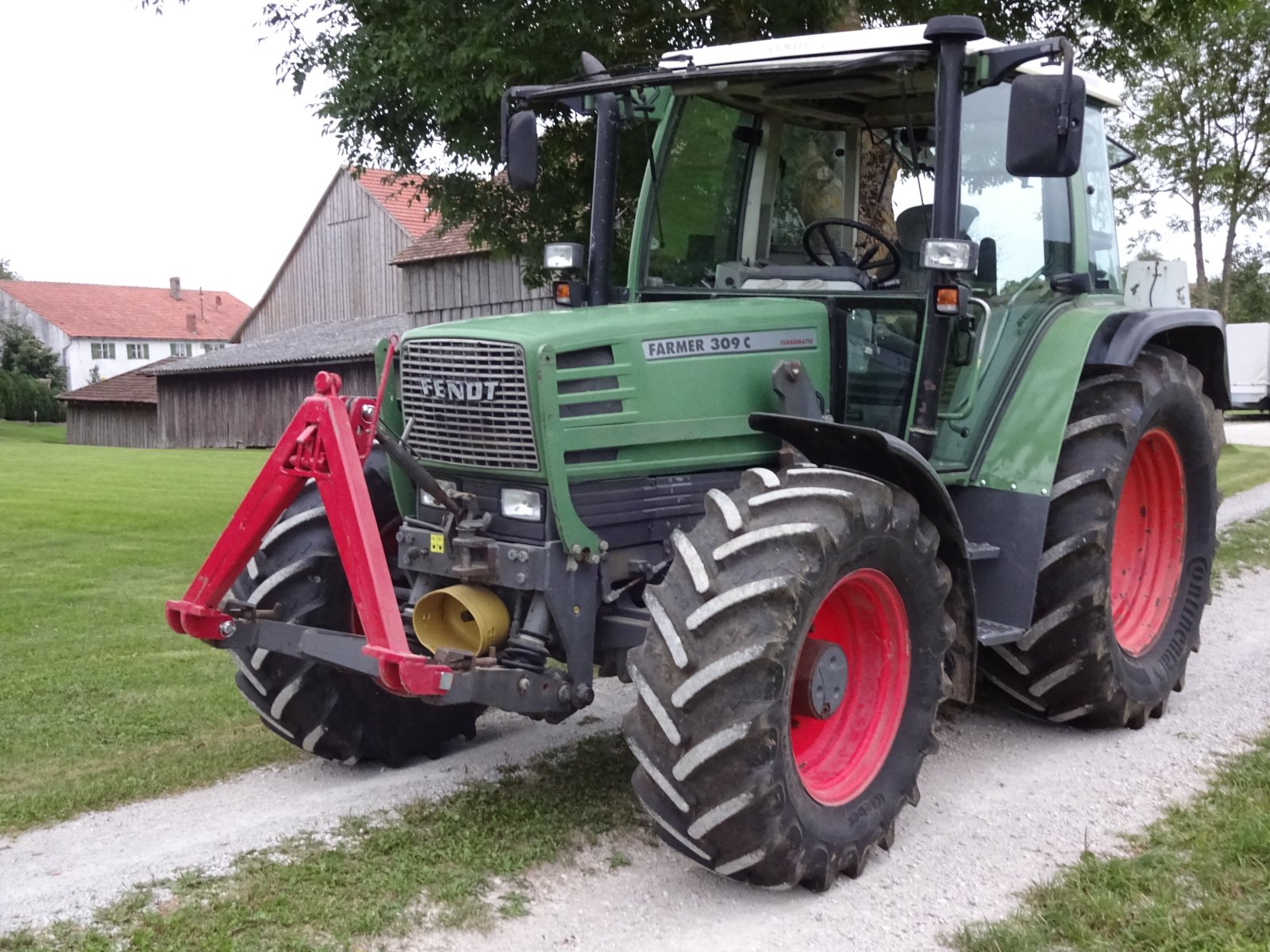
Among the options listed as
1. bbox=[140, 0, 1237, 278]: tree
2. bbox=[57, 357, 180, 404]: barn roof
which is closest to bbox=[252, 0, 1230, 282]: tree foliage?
bbox=[140, 0, 1237, 278]: tree

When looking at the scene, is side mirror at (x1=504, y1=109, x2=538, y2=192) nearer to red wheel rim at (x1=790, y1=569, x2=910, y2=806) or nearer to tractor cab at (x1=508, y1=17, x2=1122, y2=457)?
tractor cab at (x1=508, y1=17, x2=1122, y2=457)

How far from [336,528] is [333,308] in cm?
3942

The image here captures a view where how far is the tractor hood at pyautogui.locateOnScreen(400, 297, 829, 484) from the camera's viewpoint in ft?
13.4

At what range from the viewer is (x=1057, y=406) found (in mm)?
5031

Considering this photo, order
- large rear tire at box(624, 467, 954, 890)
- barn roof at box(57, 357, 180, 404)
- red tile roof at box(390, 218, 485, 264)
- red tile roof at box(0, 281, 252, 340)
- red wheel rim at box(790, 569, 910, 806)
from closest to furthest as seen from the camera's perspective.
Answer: large rear tire at box(624, 467, 954, 890) < red wheel rim at box(790, 569, 910, 806) < red tile roof at box(390, 218, 485, 264) < barn roof at box(57, 357, 180, 404) < red tile roof at box(0, 281, 252, 340)

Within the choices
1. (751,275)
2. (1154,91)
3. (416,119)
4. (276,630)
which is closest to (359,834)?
(276,630)

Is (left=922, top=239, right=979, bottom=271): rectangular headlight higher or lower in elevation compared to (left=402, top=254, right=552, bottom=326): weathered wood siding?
lower

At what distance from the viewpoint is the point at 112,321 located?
71312 mm

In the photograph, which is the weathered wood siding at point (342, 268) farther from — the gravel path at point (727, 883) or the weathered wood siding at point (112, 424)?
the gravel path at point (727, 883)

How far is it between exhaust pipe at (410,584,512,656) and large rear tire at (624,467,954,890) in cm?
65

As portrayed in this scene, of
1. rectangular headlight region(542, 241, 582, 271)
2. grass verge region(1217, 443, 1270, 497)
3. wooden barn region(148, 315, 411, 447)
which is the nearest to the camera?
rectangular headlight region(542, 241, 582, 271)

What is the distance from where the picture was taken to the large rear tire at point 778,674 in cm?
362

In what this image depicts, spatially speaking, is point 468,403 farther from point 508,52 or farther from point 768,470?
point 508,52

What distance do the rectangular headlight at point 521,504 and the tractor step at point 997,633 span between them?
67.6 inches
